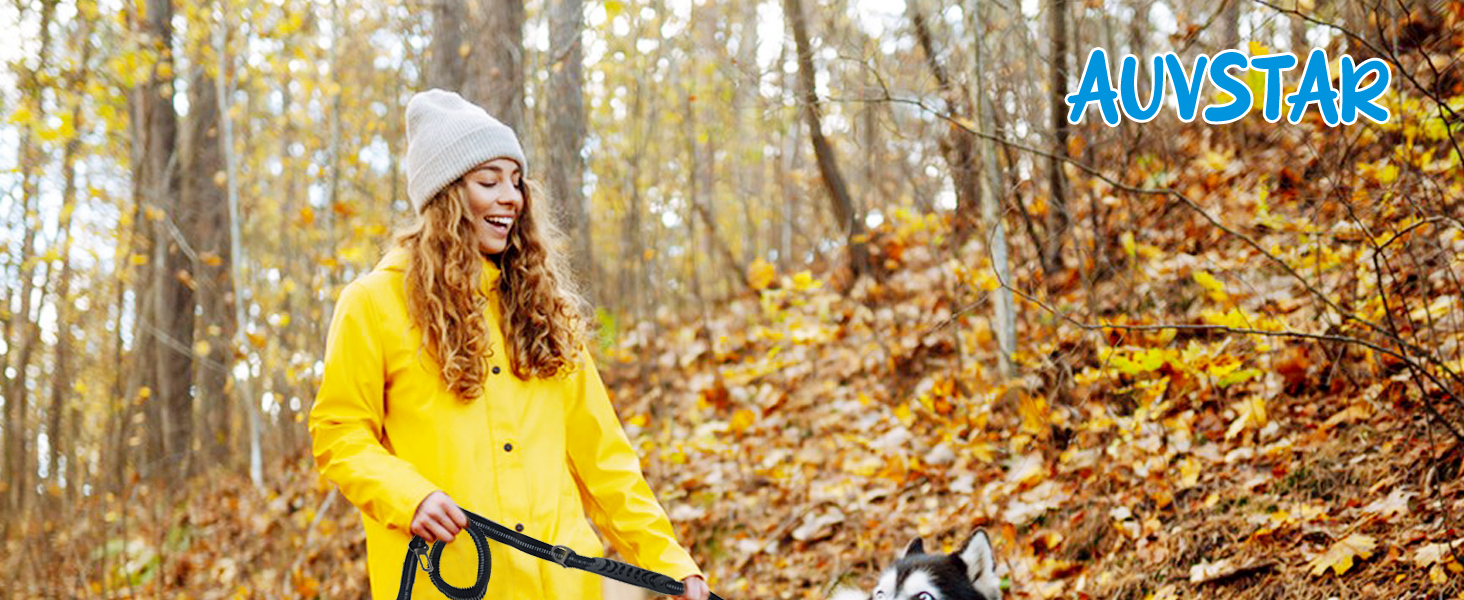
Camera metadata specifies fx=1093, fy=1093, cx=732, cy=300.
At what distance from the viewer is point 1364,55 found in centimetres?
610

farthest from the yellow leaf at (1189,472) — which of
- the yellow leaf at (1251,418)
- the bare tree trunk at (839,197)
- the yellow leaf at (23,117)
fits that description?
the yellow leaf at (23,117)

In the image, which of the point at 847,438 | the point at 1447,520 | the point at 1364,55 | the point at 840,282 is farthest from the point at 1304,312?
the point at 840,282

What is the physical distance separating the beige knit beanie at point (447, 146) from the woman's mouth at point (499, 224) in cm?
14

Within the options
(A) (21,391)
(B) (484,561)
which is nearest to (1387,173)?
(B) (484,561)

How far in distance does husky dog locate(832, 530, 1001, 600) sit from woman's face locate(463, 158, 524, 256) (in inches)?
68.2

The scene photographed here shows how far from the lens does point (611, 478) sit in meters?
2.99

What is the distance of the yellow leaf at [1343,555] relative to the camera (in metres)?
4.06

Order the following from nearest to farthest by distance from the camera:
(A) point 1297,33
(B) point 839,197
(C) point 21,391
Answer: (A) point 1297,33, (C) point 21,391, (B) point 839,197

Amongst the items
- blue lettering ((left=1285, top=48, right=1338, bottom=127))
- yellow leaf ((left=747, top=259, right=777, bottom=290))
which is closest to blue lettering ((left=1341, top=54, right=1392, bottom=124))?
blue lettering ((left=1285, top=48, right=1338, bottom=127))

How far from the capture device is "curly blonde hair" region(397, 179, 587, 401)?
2744 millimetres

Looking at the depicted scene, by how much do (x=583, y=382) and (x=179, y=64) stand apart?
994cm

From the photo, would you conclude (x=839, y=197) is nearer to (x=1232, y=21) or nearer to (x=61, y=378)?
(x=1232, y=21)

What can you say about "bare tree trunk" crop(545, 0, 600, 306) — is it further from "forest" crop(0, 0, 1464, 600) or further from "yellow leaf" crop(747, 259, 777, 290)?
"yellow leaf" crop(747, 259, 777, 290)

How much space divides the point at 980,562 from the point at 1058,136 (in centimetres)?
393
